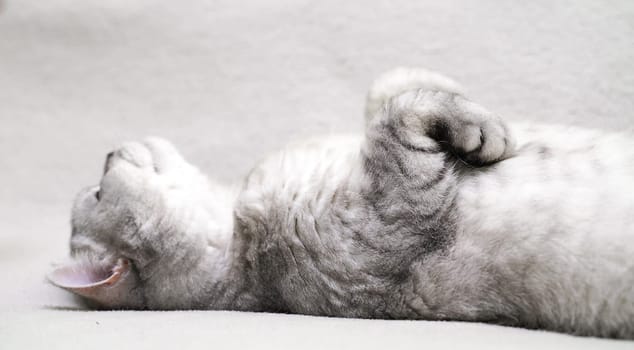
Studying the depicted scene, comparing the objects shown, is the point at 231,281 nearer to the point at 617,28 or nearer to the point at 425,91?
the point at 425,91

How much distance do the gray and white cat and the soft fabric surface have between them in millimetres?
716

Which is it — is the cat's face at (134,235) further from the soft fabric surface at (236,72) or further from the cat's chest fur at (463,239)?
the soft fabric surface at (236,72)

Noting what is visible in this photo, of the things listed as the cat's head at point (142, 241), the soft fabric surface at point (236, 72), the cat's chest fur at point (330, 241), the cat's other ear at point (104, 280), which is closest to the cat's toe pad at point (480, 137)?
the cat's chest fur at point (330, 241)

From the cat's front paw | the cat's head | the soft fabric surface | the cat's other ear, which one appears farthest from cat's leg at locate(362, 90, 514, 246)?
the soft fabric surface

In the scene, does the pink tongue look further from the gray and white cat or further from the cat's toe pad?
the cat's toe pad

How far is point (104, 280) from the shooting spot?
161cm

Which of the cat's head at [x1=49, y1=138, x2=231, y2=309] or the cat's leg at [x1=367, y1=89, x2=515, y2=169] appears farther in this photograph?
the cat's head at [x1=49, y1=138, x2=231, y2=309]

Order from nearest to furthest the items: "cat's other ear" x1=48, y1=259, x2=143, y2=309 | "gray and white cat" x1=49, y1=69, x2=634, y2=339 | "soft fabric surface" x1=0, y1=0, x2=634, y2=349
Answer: "gray and white cat" x1=49, y1=69, x2=634, y2=339, "cat's other ear" x1=48, y1=259, x2=143, y2=309, "soft fabric surface" x1=0, y1=0, x2=634, y2=349

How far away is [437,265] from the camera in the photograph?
1460mm

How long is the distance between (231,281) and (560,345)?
79cm

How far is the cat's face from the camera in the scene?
1.66 metres

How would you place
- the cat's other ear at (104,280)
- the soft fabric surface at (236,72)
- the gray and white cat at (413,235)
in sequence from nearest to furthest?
1. the gray and white cat at (413,235)
2. the cat's other ear at (104,280)
3. the soft fabric surface at (236,72)

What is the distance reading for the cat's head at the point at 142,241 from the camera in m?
1.66

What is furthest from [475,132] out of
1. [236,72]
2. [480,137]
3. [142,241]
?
[236,72]
